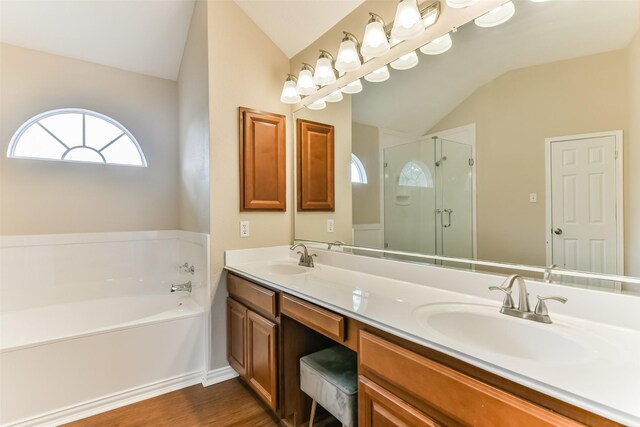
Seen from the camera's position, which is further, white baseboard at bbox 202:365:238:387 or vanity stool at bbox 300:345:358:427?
white baseboard at bbox 202:365:238:387

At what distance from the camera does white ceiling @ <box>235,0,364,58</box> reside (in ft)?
6.84

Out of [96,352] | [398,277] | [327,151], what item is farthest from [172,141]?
[398,277]

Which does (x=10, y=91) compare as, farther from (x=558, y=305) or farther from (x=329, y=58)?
(x=558, y=305)

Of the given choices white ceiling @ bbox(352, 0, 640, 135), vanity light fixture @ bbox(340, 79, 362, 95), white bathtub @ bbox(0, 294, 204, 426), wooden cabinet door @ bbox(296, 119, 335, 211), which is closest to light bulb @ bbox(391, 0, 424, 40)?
white ceiling @ bbox(352, 0, 640, 135)

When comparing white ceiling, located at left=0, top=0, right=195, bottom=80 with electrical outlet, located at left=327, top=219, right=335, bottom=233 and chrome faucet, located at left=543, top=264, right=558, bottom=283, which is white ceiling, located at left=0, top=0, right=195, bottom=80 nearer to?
electrical outlet, located at left=327, top=219, right=335, bottom=233

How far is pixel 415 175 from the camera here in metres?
1.70

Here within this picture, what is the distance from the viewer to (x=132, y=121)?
284 cm

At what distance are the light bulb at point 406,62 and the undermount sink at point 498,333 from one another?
51.2 inches

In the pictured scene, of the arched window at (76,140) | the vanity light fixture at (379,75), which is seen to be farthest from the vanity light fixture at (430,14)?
the arched window at (76,140)

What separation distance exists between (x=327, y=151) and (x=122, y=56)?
80.5 inches

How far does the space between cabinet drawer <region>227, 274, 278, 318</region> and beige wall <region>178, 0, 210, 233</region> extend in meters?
0.45

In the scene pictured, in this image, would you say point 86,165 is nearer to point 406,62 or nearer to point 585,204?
point 406,62

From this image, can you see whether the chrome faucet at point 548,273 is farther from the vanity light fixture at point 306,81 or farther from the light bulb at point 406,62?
the vanity light fixture at point 306,81

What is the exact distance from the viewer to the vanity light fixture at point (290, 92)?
2.32 m
